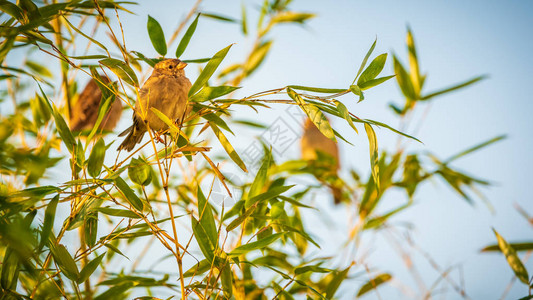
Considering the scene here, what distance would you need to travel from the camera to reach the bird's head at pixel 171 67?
1.10 meters

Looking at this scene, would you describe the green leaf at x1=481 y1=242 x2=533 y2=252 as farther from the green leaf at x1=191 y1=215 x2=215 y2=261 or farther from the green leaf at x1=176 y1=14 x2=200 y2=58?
the green leaf at x1=176 y1=14 x2=200 y2=58

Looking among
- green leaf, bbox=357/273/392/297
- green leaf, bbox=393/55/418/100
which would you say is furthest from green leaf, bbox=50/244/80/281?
green leaf, bbox=393/55/418/100

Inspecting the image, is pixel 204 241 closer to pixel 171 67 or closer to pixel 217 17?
pixel 171 67

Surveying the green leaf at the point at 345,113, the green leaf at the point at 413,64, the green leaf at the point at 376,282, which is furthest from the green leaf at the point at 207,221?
the green leaf at the point at 413,64

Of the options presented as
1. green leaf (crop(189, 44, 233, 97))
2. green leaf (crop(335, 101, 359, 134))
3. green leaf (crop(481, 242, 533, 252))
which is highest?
green leaf (crop(189, 44, 233, 97))

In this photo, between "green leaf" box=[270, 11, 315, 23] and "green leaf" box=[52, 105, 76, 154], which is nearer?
"green leaf" box=[52, 105, 76, 154]

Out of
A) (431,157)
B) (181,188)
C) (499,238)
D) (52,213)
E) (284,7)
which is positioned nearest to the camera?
(52,213)

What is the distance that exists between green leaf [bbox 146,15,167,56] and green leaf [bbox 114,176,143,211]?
0.94ft

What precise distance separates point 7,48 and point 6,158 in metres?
0.30

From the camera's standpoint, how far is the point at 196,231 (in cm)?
89

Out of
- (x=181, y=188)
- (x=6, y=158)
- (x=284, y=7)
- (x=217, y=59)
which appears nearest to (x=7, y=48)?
(x=6, y=158)

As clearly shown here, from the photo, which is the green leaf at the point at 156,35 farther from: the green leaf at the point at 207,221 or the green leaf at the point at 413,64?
the green leaf at the point at 413,64

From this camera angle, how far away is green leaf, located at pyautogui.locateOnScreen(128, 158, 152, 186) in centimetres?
83

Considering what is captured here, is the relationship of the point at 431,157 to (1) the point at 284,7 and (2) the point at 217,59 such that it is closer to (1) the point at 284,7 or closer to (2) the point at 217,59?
(1) the point at 284,7
